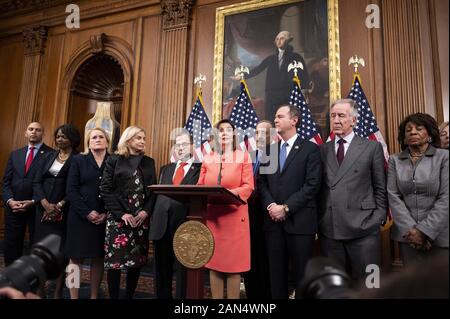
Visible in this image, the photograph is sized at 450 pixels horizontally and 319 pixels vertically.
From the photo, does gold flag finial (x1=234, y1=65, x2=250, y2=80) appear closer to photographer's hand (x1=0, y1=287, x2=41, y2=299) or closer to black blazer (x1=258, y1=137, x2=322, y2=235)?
black blazer (x1=258, y1=137, x2=322, y2=235)

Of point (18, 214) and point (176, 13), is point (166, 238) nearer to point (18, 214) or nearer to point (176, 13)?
point (18, 214)

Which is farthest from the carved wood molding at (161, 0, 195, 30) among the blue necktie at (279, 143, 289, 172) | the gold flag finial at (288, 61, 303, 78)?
the blue necktie at (279, 143, 289, 172)

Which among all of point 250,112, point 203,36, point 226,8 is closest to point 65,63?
point 203,36

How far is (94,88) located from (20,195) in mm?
3641

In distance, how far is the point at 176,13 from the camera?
18.9ft

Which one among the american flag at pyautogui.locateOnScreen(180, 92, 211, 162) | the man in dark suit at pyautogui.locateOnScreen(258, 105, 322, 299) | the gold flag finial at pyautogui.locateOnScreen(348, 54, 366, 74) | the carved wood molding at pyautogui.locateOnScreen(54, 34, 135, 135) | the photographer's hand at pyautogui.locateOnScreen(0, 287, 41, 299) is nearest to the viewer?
the photographer's hand at pyautogui.locateOnScreen(0, 287, 41, 299)

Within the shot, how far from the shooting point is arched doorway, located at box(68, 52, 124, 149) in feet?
21.7

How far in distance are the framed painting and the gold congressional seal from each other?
2777mm

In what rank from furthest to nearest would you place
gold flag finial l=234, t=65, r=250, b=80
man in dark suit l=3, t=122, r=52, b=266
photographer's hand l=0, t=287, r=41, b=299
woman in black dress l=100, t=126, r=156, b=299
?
gold flag finial l=234, t=65, r=250, b=80 → man in dark suit l=3, t=122, r=52, b=266 → woman in black dress l=100, t=126, r=156, b=299 → photographer's hand l=0, t=287, r=41, b=299

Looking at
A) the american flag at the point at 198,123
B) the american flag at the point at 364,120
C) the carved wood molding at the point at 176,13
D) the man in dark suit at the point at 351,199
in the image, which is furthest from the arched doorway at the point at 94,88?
the man in dark suit at the point at 351,199

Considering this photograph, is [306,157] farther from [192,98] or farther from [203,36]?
[203,36]

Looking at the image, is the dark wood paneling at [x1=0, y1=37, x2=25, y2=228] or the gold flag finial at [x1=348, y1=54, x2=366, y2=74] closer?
the gold flag finial at [x1=348, y1=54, x2=366, y2=74]

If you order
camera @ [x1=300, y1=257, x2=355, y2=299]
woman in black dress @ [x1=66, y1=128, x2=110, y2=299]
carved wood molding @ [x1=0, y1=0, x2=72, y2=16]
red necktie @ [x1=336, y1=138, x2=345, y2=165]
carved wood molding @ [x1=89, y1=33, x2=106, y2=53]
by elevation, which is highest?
carved wood molding @ [x1=0, y1=0, x2=72, y2=16]

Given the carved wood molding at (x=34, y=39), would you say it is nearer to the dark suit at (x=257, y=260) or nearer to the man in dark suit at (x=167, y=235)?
the man in dark suit at (x=167, y=235)
